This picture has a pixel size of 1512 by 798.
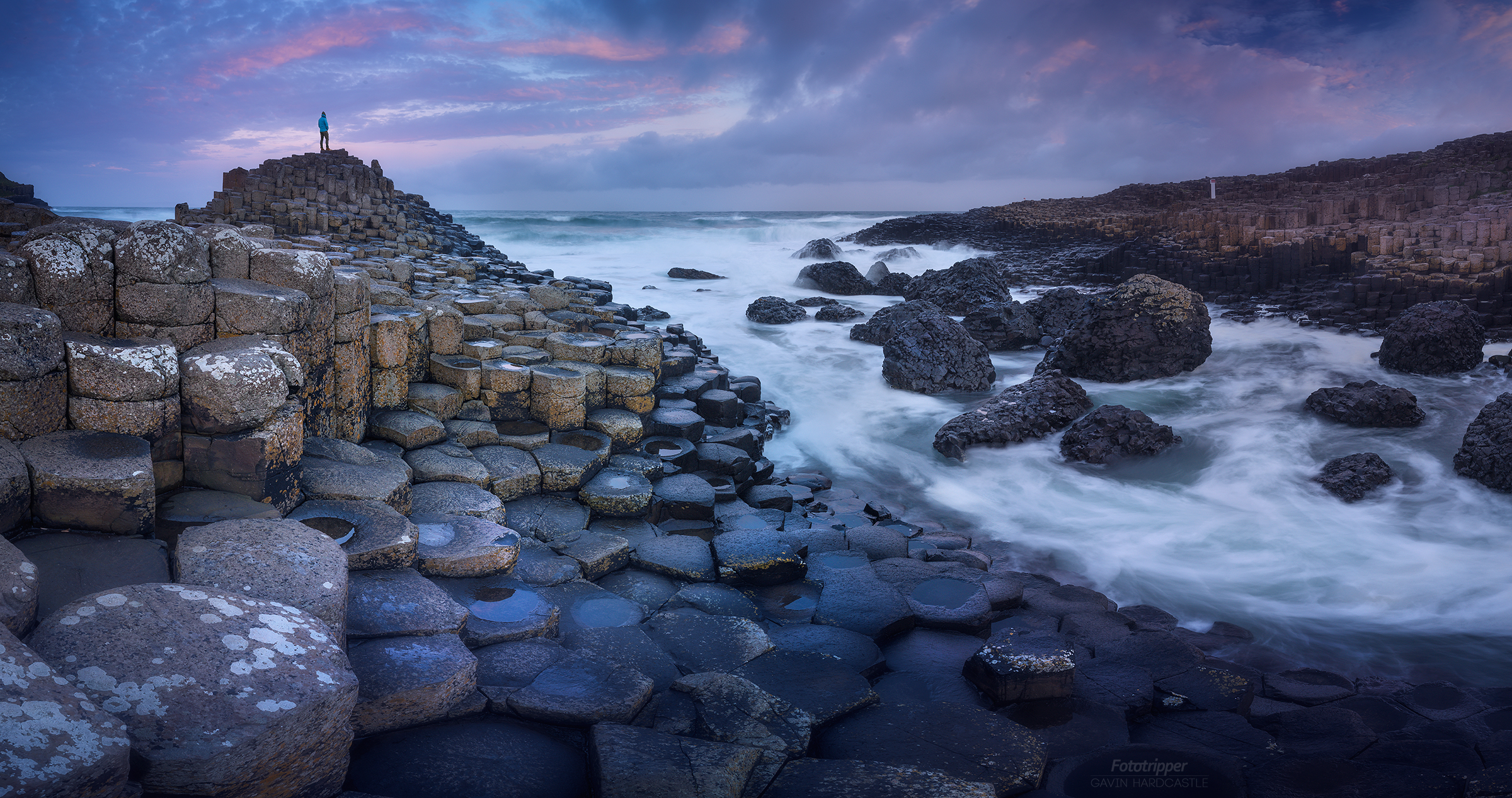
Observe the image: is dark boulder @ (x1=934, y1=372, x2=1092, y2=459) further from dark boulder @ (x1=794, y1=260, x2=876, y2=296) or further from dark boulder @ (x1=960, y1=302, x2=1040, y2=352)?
dark boulder @ (x1=794, y1=260, x2=876, y2=296)

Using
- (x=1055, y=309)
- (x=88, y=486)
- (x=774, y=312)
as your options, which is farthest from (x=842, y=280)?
(x=88, y=486)

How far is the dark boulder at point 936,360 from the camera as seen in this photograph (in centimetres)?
1039

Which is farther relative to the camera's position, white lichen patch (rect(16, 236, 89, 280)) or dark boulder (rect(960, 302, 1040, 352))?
dark boulder (rect(960, 302, 1040, 352))

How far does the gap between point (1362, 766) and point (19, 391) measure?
17.9 ft

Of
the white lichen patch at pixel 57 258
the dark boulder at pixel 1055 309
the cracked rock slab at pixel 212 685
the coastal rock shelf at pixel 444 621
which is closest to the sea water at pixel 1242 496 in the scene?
the coastal rock shelf at pixel 444 621

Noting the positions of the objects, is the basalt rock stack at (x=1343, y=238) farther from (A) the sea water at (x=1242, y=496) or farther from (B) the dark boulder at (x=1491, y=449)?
(B) the dark boulder at (x=1491, y=449)

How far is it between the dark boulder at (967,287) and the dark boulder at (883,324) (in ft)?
3.52

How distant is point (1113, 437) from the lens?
7836mm

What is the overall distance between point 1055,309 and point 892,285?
5.89 meters

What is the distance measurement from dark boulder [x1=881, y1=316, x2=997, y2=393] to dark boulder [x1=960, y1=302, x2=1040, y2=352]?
77.3 inches

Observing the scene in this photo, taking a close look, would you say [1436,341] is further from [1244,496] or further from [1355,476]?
[1244,496]

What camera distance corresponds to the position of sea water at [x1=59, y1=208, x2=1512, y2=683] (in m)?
5.23

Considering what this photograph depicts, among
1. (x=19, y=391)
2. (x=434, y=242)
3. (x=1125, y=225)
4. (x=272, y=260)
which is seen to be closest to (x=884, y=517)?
(x=272, y=260)

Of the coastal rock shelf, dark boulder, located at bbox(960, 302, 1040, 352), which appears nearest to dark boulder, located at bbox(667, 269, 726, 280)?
dark boulder, located at bbox(960, 302, 1040, 352)
